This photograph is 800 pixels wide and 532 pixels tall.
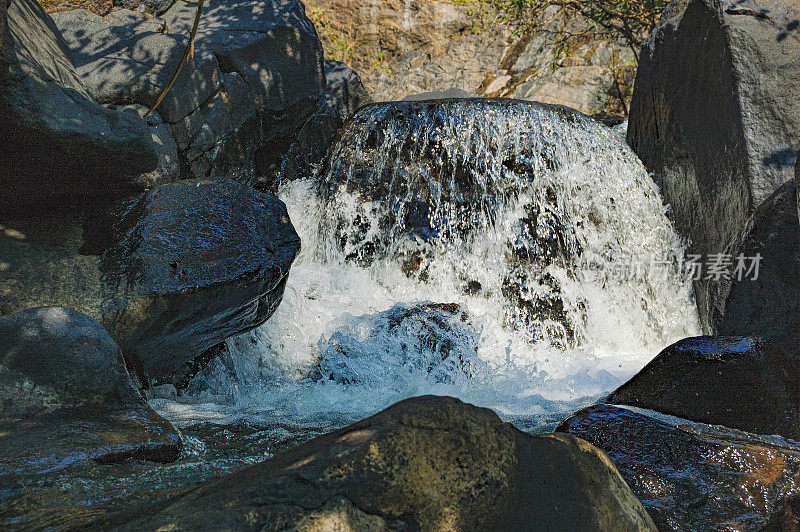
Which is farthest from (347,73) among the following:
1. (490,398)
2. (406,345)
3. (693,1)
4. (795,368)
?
(795,368)

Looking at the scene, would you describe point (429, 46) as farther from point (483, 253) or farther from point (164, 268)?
point (164, 268)

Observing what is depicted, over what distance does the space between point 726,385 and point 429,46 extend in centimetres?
1148

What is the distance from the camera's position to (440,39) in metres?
13.8

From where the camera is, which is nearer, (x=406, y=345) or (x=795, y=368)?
(x=795, y=368)

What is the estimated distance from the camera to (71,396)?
279cm

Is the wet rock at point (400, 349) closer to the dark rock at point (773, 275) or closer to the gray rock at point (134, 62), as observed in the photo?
the dark rock at point (773, 275)

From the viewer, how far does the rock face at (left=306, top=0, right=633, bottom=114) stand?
13.2 m

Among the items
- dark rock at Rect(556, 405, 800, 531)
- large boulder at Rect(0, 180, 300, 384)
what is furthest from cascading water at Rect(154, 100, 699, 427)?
dark rock at Rect(556, 405, 800, 531)

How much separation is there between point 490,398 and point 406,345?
36.4 inches

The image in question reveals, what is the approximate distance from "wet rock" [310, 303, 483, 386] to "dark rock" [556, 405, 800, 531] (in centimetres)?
253

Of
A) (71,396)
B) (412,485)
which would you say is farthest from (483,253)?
(412,485)

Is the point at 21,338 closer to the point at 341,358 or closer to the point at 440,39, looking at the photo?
the point at 341,358
